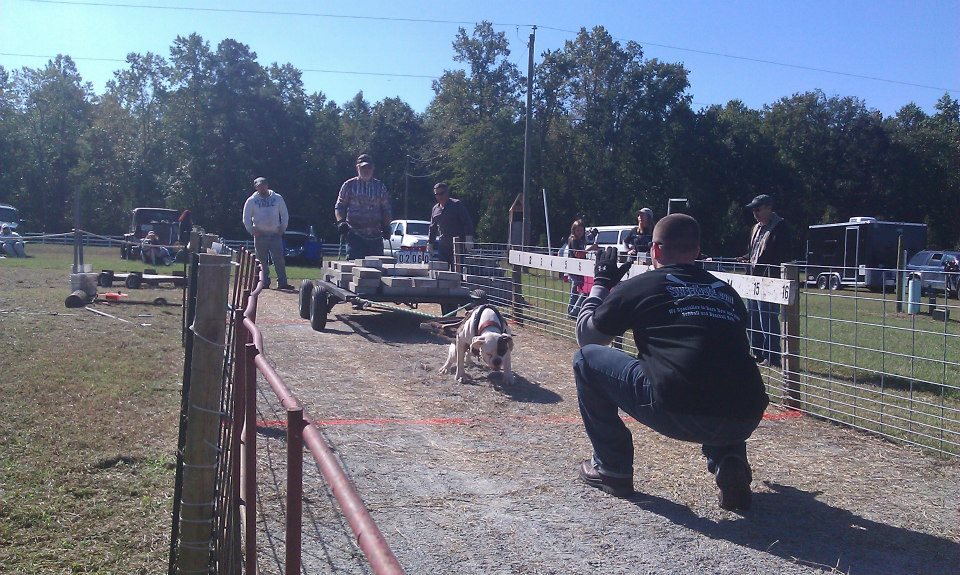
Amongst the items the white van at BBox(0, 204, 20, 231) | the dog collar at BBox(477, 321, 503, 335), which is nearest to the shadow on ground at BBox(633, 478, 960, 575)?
the dog collar at BBox(477, 321, 503, 335)

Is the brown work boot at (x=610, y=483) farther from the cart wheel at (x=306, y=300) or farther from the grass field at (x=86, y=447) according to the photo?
the cart wheel at (x=306, y=300)

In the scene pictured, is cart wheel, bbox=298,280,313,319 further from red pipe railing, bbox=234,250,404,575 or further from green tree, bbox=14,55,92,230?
green tree, bbox=14,55,92,230

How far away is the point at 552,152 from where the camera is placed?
5012cm

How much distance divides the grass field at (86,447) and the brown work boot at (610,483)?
2106mm

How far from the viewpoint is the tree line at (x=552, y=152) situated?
4991 cm

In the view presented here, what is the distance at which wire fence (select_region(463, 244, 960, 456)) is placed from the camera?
6047 millimetres

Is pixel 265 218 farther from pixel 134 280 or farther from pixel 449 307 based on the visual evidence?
pixel 449 307

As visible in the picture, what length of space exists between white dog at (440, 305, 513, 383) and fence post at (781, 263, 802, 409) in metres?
2.17

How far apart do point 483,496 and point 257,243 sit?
1029 centimetres

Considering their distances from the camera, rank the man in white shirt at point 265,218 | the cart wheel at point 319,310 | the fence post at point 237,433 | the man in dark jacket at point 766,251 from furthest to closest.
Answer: the man in white shirt at point 265,218, the cart wheel at point 319,310, the man in dark jacket at point 766,251, the fence post at point 237,433

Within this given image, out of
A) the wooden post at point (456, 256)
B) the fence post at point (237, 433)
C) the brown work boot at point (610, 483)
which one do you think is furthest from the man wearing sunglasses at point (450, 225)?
the fence post at point (237, 433)

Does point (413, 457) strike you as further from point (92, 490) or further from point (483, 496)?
point (92, 490)

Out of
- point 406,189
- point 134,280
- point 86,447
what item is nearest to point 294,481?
point 86,447

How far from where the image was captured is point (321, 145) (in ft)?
180
